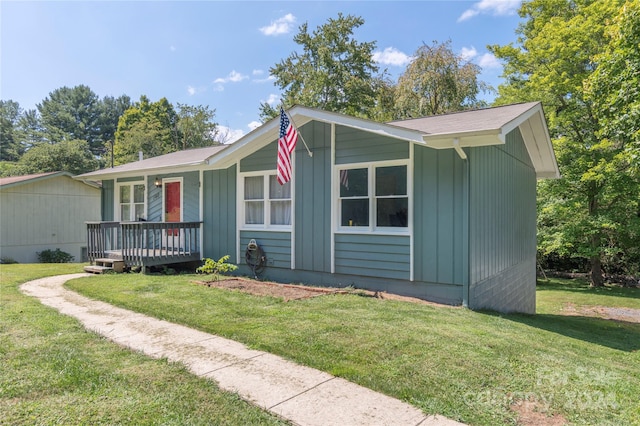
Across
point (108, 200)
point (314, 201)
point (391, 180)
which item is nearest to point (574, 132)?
point (391, 180)

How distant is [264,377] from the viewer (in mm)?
3205

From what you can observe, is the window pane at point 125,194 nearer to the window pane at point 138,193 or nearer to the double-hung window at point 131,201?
the double-hung window at point 131,201

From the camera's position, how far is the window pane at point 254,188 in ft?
29.4

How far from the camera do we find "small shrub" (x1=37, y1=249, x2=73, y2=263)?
1653cm

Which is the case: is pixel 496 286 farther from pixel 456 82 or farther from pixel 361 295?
pixel 456 82

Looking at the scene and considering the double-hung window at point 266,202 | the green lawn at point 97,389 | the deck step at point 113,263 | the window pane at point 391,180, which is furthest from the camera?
the deck step at point 113,263

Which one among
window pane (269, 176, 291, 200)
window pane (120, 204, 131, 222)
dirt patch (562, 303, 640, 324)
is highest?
window pane (269, 176, 291, 200)

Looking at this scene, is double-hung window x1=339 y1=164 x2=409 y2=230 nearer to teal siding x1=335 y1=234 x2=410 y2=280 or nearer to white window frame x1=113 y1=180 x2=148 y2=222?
teal siding x1=335 y1=234 x2=410 y2=280

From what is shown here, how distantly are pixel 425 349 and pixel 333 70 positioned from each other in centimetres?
2360

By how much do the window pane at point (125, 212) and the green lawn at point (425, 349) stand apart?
16.3 ft

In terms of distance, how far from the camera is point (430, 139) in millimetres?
5965

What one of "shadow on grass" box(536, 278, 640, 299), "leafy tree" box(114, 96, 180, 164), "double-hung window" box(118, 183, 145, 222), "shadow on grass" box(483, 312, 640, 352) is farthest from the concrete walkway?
"leafy tree" box(114, 96, 180, 164)

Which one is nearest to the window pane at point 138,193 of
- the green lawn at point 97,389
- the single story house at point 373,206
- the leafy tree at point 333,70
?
the single story house at point 373,206

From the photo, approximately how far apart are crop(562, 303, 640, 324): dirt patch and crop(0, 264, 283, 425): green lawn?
12.1 m
